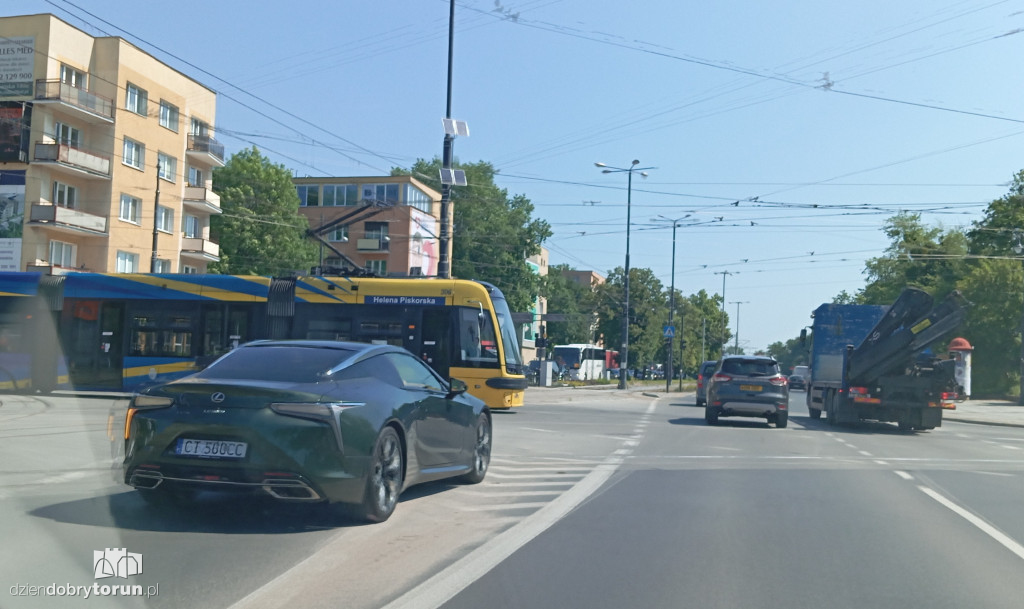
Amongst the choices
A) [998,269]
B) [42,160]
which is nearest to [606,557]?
[42,160]

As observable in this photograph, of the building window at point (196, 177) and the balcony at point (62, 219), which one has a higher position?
the building window at point (196, 177)

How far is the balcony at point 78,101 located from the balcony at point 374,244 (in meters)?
26.7

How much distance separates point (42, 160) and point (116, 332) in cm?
2076

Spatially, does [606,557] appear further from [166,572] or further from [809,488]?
[809,488]

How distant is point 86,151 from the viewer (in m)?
43.2

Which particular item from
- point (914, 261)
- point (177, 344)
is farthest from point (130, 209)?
point (914, 261)

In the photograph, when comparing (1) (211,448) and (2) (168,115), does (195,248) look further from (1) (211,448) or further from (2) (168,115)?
(1) (211,448)

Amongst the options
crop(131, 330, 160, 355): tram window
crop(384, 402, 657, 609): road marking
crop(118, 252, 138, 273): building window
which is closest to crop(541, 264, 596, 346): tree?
crop(118, 252, 138, 273): building window

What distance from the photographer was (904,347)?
22.6 m

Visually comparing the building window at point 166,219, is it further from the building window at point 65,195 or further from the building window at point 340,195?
the building window at point 340,195

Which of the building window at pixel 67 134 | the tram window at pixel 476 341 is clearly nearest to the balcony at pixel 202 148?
the building window at pixel 67 134

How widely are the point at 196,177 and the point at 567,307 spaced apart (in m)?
55.1

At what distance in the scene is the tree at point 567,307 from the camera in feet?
261

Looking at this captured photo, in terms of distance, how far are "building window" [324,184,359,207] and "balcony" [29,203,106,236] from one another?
97.2 feet
